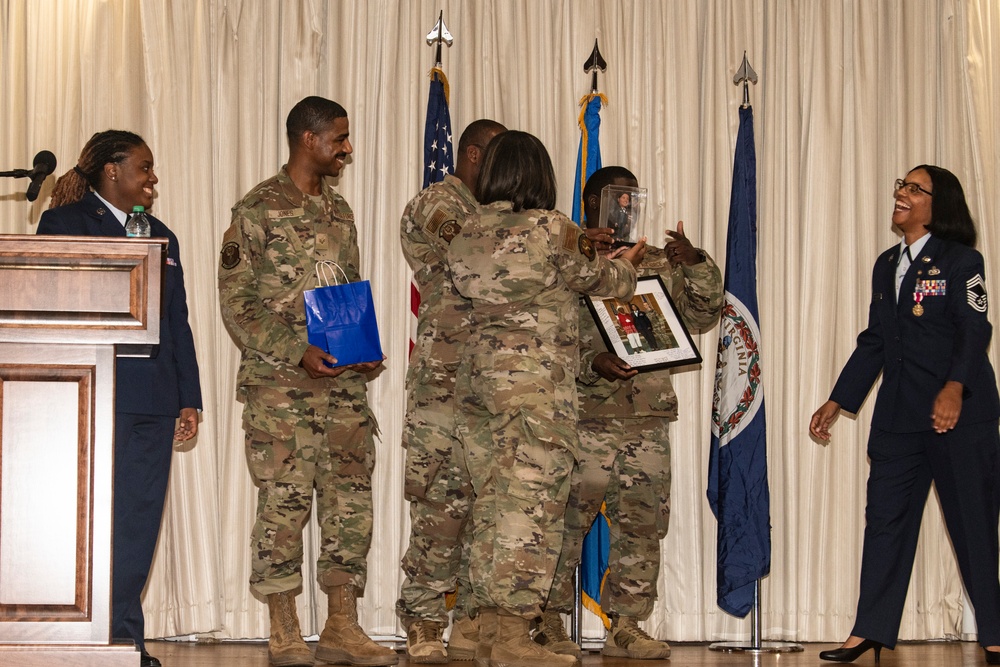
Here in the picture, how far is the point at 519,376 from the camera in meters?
3.79

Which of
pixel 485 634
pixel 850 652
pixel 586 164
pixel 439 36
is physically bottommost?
pixel 850 652

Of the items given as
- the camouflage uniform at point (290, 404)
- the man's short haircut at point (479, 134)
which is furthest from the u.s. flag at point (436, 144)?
the camouflage uniform at point (290, 404)

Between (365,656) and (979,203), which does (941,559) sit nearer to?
(979,203)

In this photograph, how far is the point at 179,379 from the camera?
423 cm

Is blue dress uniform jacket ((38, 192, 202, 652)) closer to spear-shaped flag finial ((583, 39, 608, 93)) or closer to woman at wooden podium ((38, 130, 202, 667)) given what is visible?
woman at wooden podium ((38, 130, 202, 667))

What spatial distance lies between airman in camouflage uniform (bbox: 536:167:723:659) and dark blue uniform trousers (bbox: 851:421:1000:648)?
83 cm

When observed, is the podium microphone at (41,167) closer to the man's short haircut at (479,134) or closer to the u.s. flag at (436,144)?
the man's short haircut at (479,134)

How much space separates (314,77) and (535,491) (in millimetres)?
2495

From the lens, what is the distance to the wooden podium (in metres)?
2.68

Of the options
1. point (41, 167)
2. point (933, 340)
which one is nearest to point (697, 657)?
point (933, 340)

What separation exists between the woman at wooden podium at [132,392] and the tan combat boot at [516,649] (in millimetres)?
1215

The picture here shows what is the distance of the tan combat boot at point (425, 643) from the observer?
4.26 m

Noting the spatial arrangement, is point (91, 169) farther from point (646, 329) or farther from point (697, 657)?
point (697, 657)

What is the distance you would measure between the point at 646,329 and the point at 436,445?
3.21 ft
